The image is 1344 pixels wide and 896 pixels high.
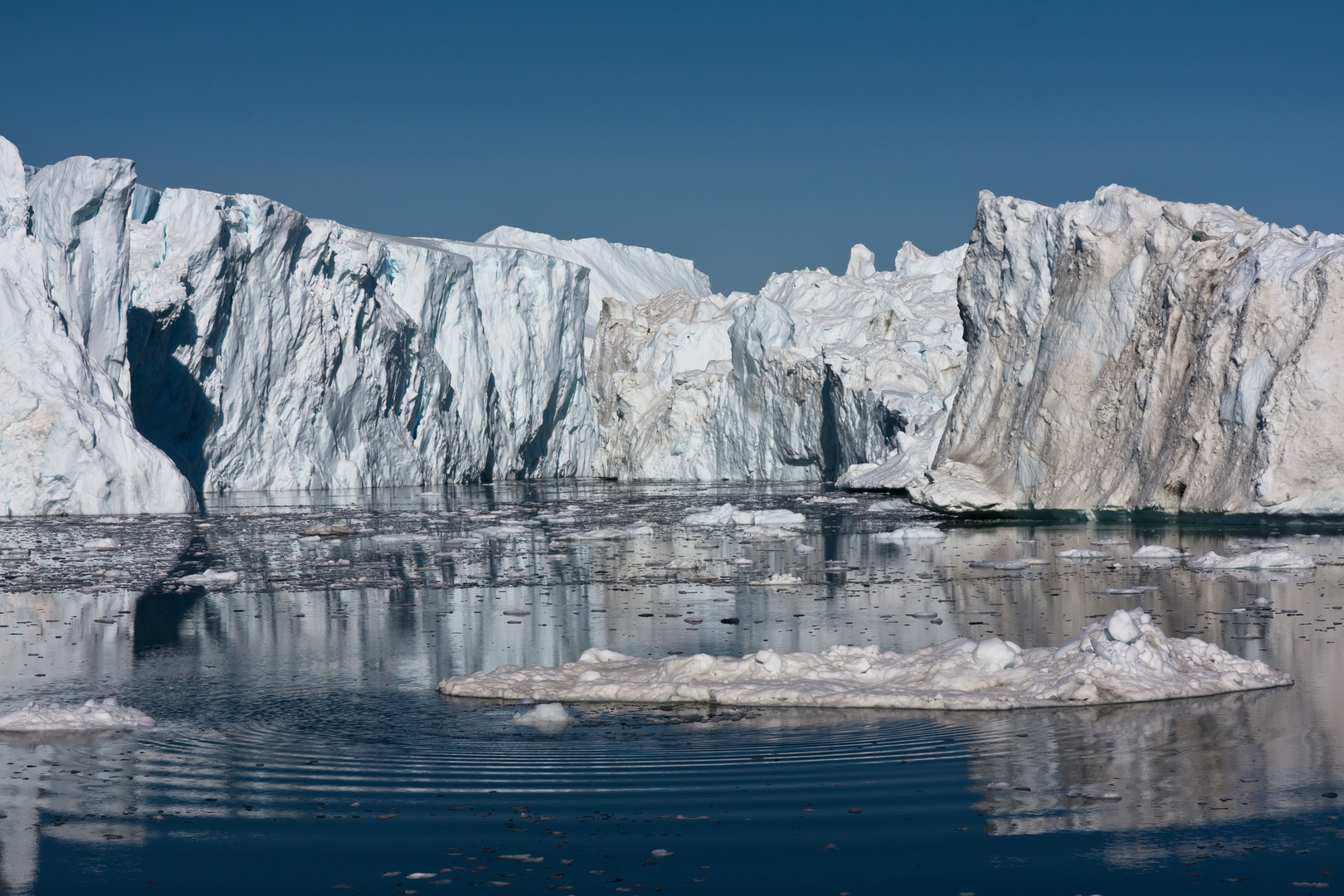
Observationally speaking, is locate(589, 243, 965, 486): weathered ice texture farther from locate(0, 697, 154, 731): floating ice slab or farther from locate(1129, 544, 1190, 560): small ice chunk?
locate(0, 697, 154, 731): floating ice slab

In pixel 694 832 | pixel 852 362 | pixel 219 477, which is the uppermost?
pixel 852 362

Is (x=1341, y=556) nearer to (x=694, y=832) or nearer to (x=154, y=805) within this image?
(x=694, y=832)

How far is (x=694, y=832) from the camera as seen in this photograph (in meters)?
4.47

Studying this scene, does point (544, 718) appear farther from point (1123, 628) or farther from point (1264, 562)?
point (1264, 562)

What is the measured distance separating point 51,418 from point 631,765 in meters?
22.8

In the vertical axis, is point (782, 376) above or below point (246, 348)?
above

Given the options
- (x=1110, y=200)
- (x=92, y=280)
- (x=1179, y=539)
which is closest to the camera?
(x=1179, y=539)

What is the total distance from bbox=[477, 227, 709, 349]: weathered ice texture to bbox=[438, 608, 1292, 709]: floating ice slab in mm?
71155

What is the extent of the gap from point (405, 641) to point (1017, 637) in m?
4.34

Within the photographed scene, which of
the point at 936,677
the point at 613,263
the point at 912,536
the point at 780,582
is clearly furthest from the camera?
the point at 613,263

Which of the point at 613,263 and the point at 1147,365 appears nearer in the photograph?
the point at 1147,365

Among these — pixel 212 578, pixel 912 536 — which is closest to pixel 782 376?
pixel 912 536

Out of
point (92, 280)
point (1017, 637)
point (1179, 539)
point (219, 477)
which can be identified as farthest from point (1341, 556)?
point (219, 477)

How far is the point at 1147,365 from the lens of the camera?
2173 cm
